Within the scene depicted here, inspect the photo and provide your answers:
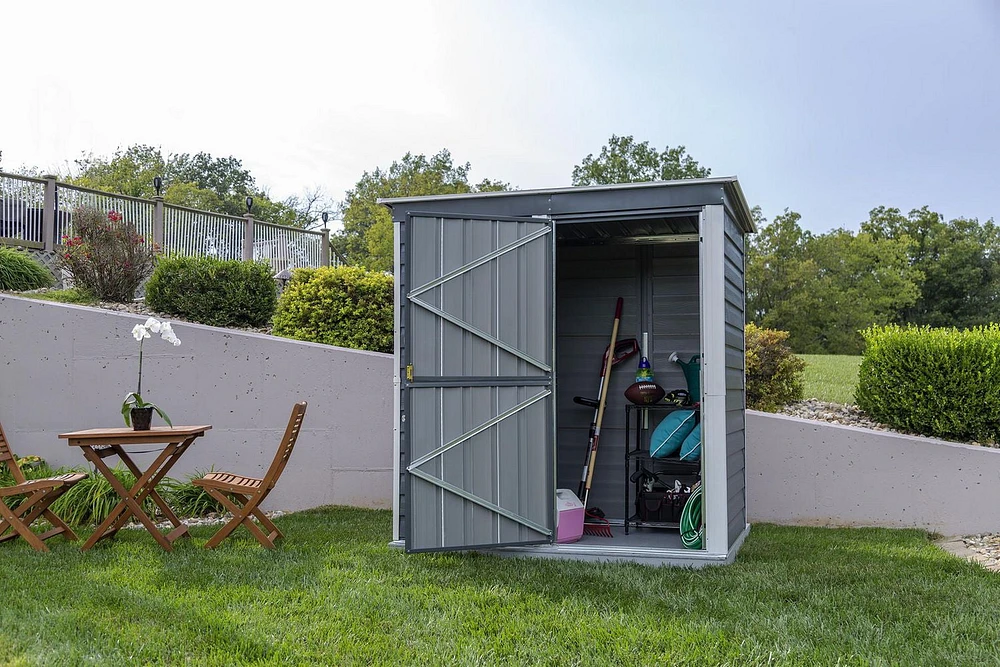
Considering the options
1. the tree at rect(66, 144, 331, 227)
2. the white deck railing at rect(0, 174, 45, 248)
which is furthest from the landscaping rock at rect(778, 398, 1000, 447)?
the tree at rect(66, 144, 331, 227)

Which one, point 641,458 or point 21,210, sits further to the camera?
point 21,210

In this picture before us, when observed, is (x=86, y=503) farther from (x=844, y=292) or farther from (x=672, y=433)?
(x=844, y=292)

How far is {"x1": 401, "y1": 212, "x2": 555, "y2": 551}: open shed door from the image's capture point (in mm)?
4926

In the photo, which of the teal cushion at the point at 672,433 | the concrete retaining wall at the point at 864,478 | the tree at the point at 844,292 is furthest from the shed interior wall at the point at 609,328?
the tree at the point at 844,292

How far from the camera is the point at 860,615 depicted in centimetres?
391

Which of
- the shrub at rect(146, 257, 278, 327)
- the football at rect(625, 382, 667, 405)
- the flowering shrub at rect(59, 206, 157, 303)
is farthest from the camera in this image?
the flowering shrub at rect(59, 206, 157, 303)

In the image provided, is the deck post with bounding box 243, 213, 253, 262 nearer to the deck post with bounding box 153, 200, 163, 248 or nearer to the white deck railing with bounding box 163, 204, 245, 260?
the white deck railing with bounding box 163, 204, 245, 260

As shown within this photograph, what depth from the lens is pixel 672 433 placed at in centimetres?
562

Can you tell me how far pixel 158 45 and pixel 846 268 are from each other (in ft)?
64.4

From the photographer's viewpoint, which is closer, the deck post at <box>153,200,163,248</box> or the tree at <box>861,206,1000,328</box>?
the deck post at <box>153,200,163,248</box>

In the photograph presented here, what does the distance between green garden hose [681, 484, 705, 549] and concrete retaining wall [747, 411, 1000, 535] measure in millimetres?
1583

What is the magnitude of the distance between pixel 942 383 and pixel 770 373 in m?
1.61

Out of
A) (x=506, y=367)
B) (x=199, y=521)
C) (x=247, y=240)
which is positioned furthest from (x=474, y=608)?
(x=247, y=240)

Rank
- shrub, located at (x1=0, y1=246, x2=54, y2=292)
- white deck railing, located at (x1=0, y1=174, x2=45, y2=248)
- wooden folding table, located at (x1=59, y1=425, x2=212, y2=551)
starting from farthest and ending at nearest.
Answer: white deck railing, located at (x1=0, y1=174, x2=45, y2=248), shrub, located at (x1=0, y1=246, x2=54, y2=292), wooden folding table, located at (x1=59, y1=425, x2=212, y2=551)
